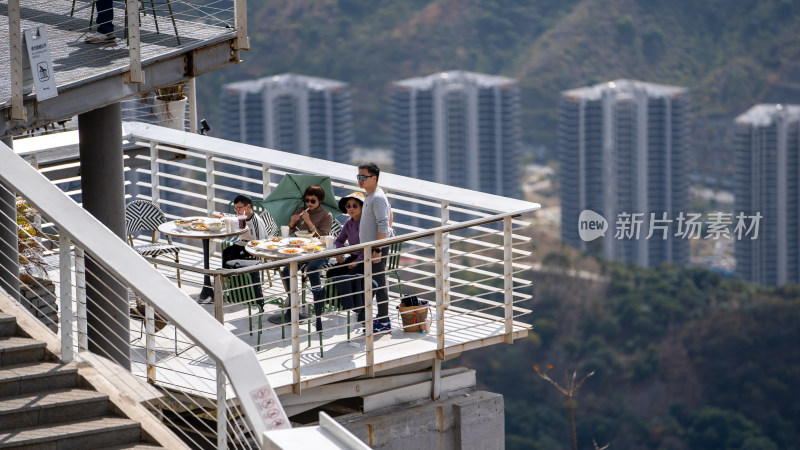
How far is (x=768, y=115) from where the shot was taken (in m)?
114

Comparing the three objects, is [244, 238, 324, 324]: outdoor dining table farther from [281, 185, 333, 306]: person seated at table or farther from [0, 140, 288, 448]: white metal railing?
[0, 140, 288, 448]: white metal railing

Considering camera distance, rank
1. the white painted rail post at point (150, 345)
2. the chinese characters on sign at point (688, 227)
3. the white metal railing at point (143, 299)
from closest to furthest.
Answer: the white metal railing at point (143, 299) < the white painted rail post at point (150, 345) < the chinese characters on sign at point (688, 227)

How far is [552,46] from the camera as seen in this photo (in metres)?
122

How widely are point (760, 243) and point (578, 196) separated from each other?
21029 mm

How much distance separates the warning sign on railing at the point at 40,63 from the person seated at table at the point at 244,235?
213cm

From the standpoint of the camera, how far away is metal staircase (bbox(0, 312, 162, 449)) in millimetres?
5406

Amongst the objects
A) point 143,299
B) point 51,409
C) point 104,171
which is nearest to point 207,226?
point 104,171

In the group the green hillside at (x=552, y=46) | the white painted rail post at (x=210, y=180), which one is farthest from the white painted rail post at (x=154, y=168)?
the green hillside at (x=552, y=46)

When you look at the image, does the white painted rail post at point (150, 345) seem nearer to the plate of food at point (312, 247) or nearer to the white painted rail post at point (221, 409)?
the plate of food at point (312, 247)

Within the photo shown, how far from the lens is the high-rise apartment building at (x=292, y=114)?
377ft

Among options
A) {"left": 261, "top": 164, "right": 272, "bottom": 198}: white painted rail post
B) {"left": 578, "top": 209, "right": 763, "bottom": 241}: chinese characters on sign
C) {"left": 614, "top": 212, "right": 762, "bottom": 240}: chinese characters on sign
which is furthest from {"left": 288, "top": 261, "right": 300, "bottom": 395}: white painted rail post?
{"left": 614, "top": 212, "right": 762, "bottom": 240}: chinese characters on sign

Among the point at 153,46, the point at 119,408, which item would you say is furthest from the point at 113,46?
the point at 119,408

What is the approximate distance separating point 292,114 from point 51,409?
115 meters

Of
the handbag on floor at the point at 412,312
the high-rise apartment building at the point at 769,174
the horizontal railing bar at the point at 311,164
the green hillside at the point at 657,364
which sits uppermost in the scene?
the horizontal railing bar at the point at 311,164
